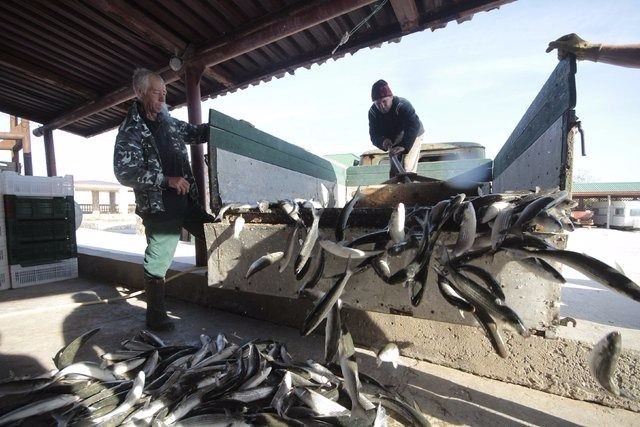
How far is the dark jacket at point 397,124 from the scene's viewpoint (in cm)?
454

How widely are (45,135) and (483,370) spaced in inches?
423

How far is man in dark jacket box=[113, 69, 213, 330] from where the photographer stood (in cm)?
271

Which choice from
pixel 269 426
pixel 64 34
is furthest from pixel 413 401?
pixel 64 34

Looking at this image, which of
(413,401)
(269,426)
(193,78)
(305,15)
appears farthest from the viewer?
(193,78)

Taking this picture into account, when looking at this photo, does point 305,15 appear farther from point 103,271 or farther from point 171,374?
point 103,271

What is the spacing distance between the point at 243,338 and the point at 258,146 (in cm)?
208

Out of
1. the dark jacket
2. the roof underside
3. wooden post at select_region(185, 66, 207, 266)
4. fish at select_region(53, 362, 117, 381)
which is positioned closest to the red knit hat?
the dark jacket

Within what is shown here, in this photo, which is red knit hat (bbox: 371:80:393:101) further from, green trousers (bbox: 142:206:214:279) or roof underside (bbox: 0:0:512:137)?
green trousers (bbox: 142:206:214:279)

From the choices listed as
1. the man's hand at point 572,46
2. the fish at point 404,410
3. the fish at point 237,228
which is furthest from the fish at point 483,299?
the man's hand at point 572,46

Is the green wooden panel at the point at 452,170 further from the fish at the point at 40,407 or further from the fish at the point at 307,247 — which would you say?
the fish at the point at 40,407

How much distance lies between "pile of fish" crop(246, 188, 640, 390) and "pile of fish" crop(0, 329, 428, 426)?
0.46 m

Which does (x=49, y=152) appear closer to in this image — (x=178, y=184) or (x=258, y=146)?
(x=178, y=184)

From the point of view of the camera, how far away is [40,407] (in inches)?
63.2

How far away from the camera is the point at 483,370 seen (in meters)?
2.11
